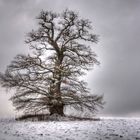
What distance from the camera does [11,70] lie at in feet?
100

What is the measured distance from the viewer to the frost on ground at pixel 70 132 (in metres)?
19.8

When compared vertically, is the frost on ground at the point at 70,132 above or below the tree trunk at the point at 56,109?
below

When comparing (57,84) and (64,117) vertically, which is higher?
(57,84)

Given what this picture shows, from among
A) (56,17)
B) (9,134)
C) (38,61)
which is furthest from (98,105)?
(9,134)

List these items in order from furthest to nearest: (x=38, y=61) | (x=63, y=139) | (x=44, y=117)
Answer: (x=38, y=61)
(x=44, y=117)
(x=63, y=139)

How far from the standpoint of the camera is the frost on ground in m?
19.8

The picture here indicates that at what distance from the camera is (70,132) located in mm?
21219

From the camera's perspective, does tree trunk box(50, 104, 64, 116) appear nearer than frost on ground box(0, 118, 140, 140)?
No

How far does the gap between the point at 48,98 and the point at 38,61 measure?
10.8 ft

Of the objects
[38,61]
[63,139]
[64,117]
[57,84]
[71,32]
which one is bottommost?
[63,139]

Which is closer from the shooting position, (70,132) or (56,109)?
(70,132)

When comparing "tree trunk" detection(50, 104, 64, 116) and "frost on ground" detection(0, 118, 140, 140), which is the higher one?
"tree trunk" detection(50, 104, 64, 116)

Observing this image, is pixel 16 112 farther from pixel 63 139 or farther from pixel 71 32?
pixel 63 139

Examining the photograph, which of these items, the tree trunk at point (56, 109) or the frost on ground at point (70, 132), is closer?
the frost on ground at point (70, 132)
